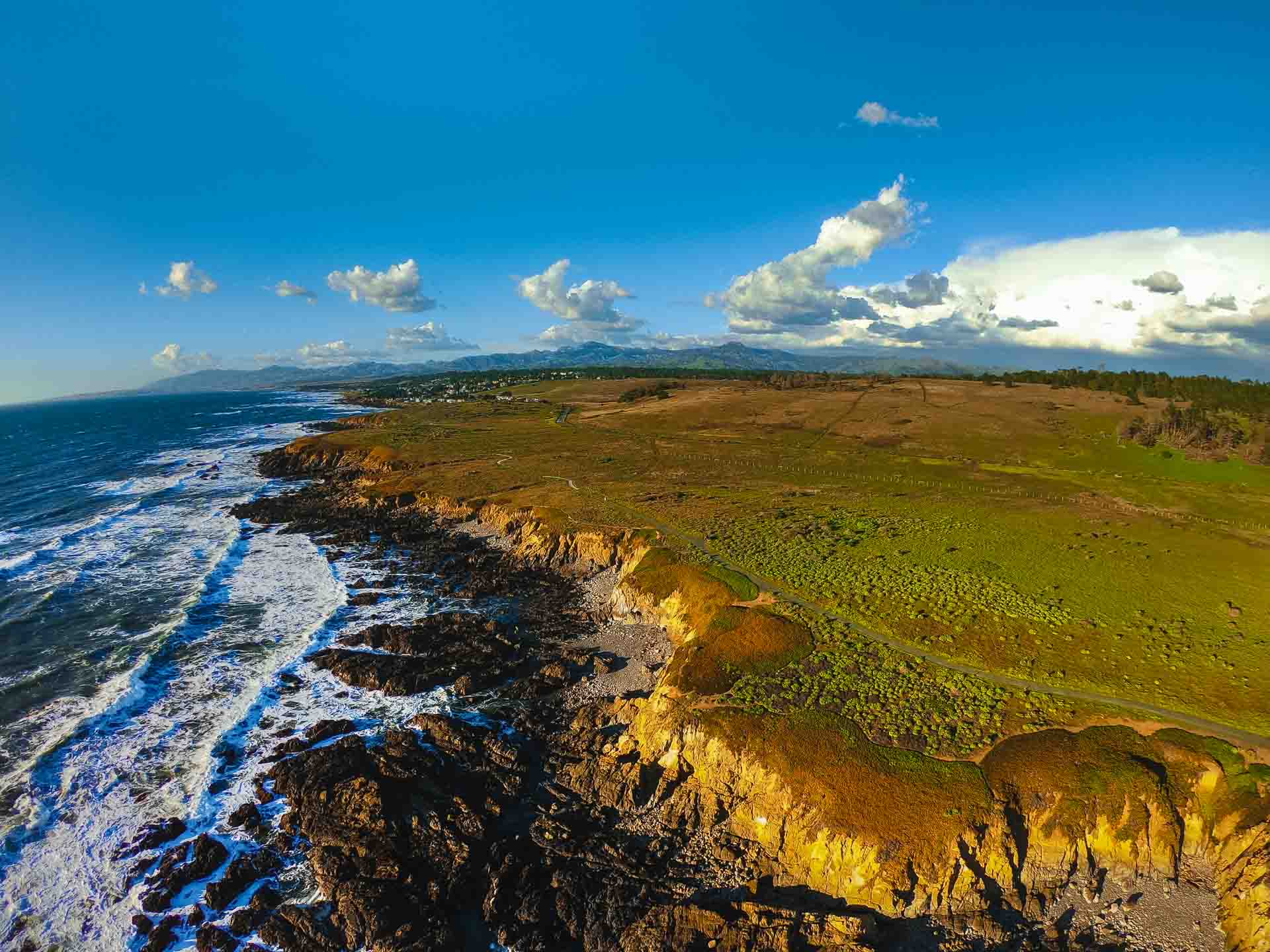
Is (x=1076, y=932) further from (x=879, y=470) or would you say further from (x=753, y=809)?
(x=879, y=470)

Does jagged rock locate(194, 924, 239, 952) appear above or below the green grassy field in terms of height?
Answer: below

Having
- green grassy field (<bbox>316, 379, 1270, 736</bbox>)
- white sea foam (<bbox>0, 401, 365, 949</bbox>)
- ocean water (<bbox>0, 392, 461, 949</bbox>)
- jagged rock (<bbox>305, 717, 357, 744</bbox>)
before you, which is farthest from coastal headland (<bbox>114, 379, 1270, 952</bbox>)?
white sea foam (<bbox>0, 401, 365, 949</bbox>)

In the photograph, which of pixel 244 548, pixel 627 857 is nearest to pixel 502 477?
pixel 244 548

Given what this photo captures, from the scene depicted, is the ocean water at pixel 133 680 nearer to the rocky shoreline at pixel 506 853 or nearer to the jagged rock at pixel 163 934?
the jagged rock at pixel 163 934

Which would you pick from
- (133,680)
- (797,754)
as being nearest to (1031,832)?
(797,754)

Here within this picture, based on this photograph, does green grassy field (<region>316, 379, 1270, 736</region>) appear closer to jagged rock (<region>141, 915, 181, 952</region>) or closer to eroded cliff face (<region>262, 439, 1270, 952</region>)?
eroded cliff face (<region>262, 439, 1270, 952</region>)

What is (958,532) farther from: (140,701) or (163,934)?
(140,701)
